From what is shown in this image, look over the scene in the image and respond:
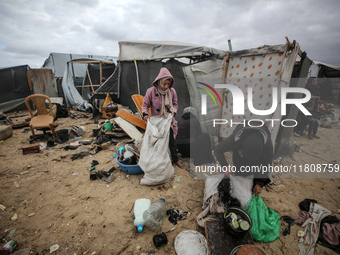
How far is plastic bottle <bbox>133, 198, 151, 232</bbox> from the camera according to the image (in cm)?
197

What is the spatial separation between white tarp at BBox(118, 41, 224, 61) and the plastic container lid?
4477 mm

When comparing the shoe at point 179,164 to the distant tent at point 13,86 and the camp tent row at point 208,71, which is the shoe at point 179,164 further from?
the distant tent at point 13,86

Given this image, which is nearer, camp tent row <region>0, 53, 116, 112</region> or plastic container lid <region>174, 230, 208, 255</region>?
plastic container lid <region>174, 230, 208, 255</region>

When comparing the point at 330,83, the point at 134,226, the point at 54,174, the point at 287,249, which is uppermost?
the point at 330,83

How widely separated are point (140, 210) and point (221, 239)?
3.65ft

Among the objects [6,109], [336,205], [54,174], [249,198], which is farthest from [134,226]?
[6,109]

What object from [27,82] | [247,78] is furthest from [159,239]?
[27,82]

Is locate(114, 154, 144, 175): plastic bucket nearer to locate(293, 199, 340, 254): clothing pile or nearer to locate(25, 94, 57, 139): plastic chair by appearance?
locate(293, 199, 340, 254): clothing pile

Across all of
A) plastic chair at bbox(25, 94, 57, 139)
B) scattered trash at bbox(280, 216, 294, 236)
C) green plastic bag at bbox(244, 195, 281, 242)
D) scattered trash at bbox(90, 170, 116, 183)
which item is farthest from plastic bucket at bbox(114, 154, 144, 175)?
plastic chair at bbox(25, 94, 57, 139)

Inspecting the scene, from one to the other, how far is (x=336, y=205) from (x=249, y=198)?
1813 mm

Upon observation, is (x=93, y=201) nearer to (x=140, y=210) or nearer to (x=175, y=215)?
(x=140, y=210)

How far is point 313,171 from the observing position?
11.8ft

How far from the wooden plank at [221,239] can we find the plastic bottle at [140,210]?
0.83m

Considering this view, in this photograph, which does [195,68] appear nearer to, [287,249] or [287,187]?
[287,187]
